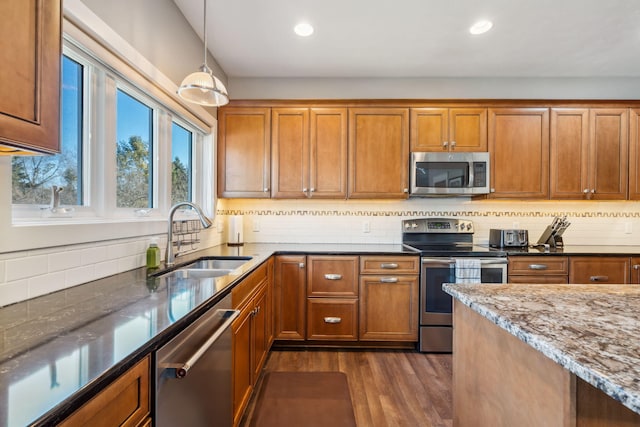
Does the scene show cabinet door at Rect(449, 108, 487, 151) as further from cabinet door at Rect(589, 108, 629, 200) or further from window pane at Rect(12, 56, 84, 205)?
window pane at Rect(12, 56, 84, 205)

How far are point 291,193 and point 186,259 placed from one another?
1.24 meters

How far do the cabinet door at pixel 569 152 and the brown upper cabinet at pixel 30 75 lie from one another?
3675mm

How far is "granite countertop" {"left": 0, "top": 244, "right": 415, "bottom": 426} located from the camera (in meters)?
0.56

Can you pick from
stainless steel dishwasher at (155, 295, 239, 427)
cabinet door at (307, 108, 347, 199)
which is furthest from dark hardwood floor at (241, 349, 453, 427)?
cabinet door at (307, 108, 347, 199)

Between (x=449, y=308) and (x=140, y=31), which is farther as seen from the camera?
(x=449, y=308)

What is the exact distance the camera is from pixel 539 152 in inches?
121

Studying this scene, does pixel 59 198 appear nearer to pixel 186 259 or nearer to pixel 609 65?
pixel 186 259

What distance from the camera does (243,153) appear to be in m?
3.13

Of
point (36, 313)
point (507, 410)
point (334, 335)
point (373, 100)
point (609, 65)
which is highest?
point (609, 65)

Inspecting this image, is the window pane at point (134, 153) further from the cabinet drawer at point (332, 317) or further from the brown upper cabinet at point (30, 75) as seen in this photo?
the cabinet drawer at point (332, 317)

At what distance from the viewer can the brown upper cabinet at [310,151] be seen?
3.09 m

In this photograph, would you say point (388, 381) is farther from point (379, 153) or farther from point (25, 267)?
point (25, 267)

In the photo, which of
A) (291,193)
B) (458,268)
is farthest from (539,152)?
(291,193)

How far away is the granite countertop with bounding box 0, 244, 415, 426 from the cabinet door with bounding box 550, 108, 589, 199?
10.5ft
